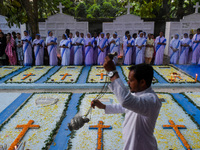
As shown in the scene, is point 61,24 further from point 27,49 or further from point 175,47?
point 175,47

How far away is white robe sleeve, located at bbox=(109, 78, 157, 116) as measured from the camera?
4.61 feet

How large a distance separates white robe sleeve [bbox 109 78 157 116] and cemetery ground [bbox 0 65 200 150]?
977 mm

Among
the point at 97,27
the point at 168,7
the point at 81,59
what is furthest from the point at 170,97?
the point at 168,7

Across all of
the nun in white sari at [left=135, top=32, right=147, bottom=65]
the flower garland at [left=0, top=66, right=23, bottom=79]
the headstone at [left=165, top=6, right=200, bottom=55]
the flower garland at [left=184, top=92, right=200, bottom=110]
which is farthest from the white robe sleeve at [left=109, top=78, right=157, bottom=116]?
the headstone at [left=165, top=6, right=200, bottom=55]

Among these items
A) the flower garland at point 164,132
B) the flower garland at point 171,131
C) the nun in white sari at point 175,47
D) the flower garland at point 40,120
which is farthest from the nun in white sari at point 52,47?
the flower garland at point 171,131

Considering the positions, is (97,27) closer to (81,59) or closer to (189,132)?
(81,59)

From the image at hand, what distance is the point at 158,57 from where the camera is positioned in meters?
10.4

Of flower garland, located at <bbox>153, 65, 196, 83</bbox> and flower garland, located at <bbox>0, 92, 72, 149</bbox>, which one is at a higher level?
flower garland, located at <bbox>153, 65, 196, 83</bbox>

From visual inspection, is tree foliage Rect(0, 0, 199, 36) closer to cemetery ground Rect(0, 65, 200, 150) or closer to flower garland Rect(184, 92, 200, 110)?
cemetery ground Rect(0, 65, 200, 150)

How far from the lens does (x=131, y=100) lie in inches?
55.4

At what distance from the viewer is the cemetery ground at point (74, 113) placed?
11.7 ft

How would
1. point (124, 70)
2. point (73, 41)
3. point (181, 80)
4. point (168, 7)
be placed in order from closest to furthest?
point (181, 80) < point (124, 70) < point (73, 41) < point (168, 7)

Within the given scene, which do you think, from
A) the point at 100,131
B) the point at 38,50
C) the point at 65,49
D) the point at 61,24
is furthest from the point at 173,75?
the point at 61,24

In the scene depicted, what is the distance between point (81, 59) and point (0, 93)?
4942 millimetres
